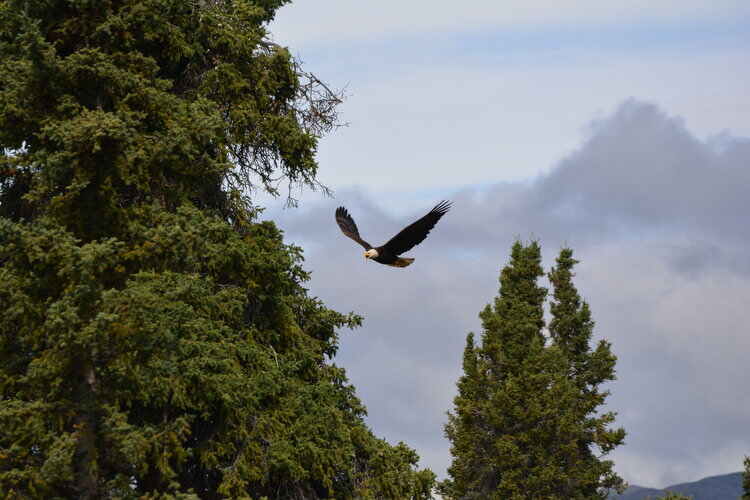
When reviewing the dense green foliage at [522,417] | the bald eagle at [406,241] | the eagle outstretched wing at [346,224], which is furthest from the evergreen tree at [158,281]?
the dense green foliage at [522,417]

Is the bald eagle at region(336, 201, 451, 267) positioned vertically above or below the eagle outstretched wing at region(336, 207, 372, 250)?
below

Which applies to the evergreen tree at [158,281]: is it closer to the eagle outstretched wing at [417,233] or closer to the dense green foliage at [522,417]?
the eagle outstretched wing at [417,233]

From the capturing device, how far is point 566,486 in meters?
34.7

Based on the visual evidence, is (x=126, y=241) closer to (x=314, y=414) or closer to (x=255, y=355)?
(x=255, y=355)

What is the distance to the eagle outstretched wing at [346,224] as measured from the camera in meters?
15.6

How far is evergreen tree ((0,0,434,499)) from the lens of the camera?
487 inches

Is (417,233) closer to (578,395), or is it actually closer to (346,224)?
(346,224)

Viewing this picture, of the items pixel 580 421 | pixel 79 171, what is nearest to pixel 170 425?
pixel 79 171

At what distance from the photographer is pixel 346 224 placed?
15.8 m

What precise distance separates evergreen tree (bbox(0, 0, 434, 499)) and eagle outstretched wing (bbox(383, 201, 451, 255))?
1789 millimetres

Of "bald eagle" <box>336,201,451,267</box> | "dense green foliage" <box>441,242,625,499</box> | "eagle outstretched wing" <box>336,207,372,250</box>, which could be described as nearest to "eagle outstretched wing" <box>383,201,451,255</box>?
"bald eagle" <box>336,201,451,267</box>

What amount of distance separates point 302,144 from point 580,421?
24.3 m

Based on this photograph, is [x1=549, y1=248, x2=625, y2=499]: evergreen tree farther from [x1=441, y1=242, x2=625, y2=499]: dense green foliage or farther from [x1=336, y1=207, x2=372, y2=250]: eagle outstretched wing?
[x1=336, y1=207, x2=372, y2=250]: eagle outstretched wing

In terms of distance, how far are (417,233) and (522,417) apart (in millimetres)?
21413
